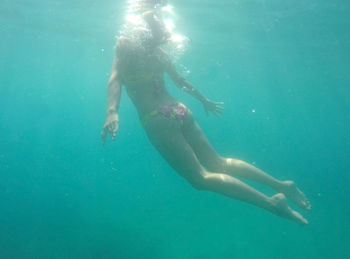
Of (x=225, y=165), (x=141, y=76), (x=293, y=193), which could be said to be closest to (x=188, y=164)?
(x=225, y=165)

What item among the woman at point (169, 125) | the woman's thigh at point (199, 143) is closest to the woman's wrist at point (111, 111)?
→ the woman at point (169, 125)

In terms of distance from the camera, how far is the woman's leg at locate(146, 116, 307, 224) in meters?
4.59

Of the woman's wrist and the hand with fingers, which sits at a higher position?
the woman's wrist

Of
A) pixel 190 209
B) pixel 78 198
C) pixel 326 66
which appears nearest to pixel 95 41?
pixel 78 198

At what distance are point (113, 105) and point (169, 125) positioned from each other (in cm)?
107

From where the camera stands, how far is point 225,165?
5414 millimetres

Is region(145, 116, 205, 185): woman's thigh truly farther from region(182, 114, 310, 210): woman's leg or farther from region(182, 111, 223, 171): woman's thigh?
region(182, 114, 310, 210): woman's leg

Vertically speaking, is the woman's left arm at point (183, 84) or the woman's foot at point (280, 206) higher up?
the woman's left arm at point (183, 84)

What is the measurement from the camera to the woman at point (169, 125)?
465cm

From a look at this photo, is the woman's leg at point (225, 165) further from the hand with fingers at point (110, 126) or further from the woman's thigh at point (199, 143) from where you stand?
the hand with fingers at point (110, 126)

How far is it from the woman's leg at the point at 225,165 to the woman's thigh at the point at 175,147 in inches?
Result: 18.5

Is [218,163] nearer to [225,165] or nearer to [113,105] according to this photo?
[225,165]

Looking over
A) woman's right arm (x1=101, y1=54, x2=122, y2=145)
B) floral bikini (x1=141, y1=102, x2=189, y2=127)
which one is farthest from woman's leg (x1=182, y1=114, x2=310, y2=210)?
woman's right arm (x1=101, y1=54, x2=122, y2=145)

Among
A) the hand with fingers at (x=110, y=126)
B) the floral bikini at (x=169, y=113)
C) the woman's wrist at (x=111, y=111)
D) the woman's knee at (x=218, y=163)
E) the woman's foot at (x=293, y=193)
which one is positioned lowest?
the woman's foot at (x=293, y=193)
